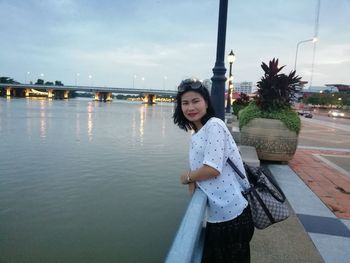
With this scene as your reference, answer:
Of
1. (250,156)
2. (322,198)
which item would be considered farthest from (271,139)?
(322,198)

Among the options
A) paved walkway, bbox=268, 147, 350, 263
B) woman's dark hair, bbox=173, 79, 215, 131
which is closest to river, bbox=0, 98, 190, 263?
paved walkway, bbox=268, 147, 350, 263

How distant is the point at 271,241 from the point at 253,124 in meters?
4.40

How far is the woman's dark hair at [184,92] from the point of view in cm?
232

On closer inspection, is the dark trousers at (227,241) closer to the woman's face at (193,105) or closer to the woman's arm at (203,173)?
the woman's arm at (203,173)

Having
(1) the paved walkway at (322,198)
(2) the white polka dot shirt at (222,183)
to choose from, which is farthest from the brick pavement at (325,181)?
(2) the white polka dot shirt at (222,183)

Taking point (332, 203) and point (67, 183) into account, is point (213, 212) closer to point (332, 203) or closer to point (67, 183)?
point (332, 203)

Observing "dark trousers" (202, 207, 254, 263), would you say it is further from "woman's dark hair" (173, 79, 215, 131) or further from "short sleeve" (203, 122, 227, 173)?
"woman's dark hair" (173, 79, 215, 131)

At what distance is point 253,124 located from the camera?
8008 millimetres

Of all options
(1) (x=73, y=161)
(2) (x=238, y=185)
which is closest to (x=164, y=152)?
(1) (x=73, y=161)

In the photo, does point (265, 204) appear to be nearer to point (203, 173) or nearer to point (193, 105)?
point (203, 173)

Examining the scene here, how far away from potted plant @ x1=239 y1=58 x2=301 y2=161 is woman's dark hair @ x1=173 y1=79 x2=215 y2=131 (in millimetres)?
5634

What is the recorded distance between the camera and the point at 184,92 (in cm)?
236

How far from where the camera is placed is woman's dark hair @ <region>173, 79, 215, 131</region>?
232 centimetres

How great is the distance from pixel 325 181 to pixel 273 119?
1930 millimetres
